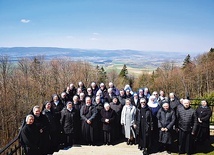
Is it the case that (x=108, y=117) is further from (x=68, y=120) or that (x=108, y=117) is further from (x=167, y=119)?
(x=167, y=119)

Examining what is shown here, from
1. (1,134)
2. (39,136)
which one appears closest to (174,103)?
(39,136)

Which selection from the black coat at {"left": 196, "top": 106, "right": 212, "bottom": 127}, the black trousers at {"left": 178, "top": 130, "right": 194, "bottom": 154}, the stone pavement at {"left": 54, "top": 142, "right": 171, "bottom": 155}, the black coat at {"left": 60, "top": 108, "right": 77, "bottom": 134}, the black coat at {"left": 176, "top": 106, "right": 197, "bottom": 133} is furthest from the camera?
the black coat at {"left": 60, "top": 108, "right": 77, "bottom": 134}

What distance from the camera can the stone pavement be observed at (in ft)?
26.1

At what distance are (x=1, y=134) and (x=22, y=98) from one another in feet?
24.7

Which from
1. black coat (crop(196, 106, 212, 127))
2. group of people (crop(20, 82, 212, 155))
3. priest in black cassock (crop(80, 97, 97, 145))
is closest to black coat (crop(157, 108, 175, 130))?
group of people (crop(20, 82, 212, 155))

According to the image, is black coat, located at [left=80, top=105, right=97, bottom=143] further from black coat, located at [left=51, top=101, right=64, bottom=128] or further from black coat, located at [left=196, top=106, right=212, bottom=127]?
black coat, located at [left=196, top=106, right=212, bottom=127]

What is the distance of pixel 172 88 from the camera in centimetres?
5050

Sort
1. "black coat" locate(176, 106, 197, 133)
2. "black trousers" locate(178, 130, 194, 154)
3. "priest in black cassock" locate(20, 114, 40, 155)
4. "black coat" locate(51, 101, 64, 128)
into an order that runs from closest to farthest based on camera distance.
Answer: "priest in black cassock" locate(20, 114, 40, 155), "black coat" locate(176, 106, 197, 133), "black trousers" locate(178, 130, 194, 154), "black coat" locate(51, 101, 64, 128)

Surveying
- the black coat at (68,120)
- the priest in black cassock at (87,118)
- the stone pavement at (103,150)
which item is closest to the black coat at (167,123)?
the stone pavement at (103,150)

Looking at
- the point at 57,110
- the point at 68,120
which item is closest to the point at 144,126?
the point at 68,120

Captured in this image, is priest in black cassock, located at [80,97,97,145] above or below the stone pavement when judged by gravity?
above

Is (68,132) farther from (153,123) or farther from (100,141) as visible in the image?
(153,123)

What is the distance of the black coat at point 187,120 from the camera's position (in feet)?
24.9

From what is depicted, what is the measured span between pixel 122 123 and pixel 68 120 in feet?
6.74
